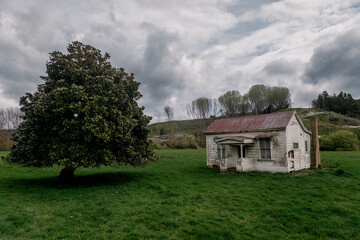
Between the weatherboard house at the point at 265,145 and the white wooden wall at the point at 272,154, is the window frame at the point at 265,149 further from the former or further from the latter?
the white wooden wall at the point at 272,154

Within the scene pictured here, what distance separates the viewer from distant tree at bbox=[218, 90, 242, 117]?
83.2 metres

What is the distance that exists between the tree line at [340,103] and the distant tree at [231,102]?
154ft

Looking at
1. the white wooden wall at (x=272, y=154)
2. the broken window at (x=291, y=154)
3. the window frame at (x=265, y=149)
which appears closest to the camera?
the white wooden wall at (x=272, y=154)

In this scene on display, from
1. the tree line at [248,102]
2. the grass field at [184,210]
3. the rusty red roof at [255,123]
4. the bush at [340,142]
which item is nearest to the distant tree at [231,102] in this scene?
the tree line at [248,102]

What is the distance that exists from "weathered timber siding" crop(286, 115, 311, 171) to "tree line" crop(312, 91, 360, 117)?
8840cm

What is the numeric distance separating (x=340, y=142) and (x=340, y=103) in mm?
66266

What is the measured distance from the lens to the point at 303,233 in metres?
6.37

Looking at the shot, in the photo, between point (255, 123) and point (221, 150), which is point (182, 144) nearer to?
point (221, 150)

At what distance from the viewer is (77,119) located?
10727 mm

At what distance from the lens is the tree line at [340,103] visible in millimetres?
86331

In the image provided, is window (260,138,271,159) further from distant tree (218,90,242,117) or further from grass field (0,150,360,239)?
distant tree (218,90,242,117)

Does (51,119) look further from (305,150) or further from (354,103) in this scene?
(354,103)

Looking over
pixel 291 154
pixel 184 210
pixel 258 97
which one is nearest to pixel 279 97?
pixel 258 97

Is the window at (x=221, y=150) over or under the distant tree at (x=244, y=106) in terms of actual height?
under
